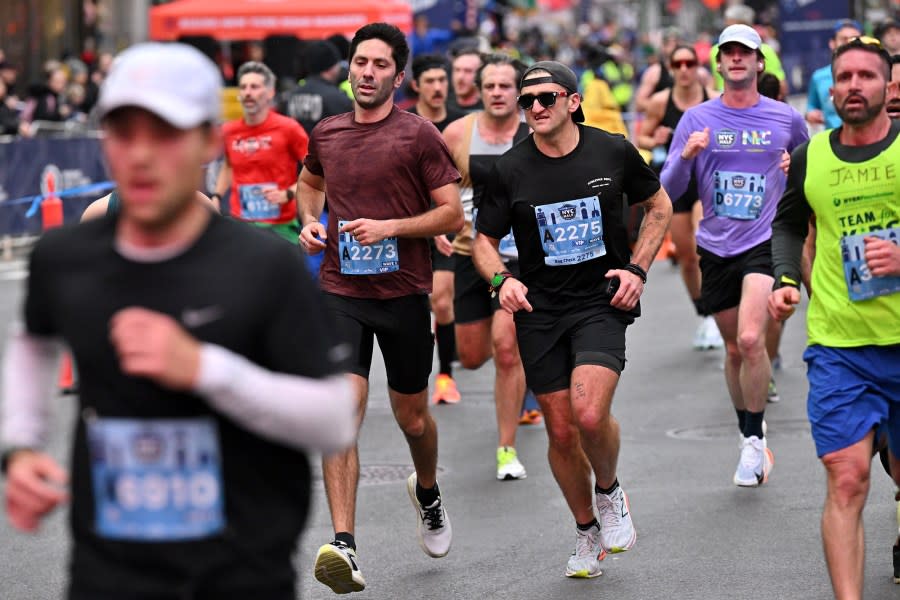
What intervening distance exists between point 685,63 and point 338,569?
679 centimetres

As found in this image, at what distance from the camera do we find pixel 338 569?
6703mm

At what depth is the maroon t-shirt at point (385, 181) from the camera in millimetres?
7480

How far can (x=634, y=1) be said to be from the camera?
71.3 metres

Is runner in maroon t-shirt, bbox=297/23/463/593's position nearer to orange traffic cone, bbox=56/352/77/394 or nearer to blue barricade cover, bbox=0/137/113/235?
orange traffic cone, bbox=56/352/77/394

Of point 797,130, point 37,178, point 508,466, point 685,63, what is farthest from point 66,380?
point 37,178

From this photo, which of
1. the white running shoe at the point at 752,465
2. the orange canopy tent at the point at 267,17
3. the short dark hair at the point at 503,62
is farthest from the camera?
the orange canopy tent at the point at 267,17

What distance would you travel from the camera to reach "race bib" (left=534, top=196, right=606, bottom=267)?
7254mm

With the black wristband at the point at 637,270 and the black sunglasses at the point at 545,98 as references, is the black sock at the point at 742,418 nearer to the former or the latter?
the black wristband at the point at 637,270

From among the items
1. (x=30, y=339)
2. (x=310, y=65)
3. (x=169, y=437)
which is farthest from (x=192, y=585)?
(x=310, y=65)

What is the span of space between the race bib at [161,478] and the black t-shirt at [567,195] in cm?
395

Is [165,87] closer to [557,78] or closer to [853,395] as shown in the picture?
[853,395]

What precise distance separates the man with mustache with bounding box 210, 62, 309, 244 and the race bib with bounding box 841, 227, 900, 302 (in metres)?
6.60

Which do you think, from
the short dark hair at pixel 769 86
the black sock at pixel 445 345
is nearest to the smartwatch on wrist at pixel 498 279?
the short dark hair at pixel 769 86

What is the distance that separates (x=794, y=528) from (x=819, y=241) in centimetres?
220
